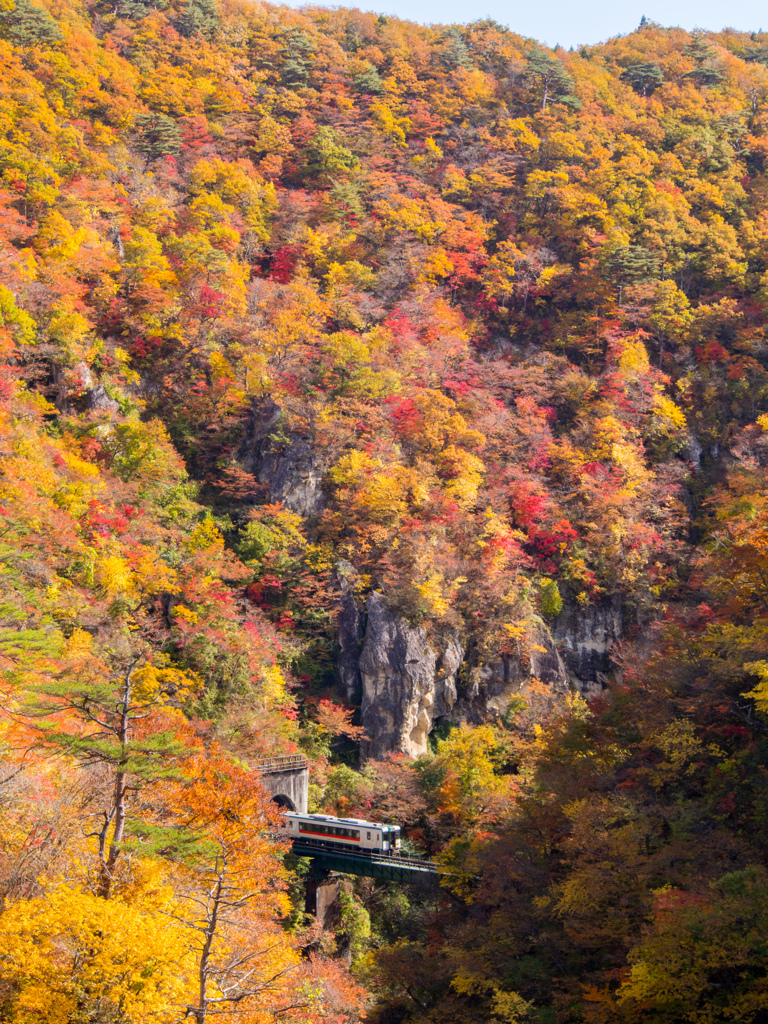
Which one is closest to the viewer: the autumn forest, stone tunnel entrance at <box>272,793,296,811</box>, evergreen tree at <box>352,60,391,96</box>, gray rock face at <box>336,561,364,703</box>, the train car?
the autumn forest

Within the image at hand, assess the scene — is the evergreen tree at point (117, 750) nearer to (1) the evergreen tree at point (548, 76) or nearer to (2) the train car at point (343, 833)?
(2) the train car at point (343, 833)

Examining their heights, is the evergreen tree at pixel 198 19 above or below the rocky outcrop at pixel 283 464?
above

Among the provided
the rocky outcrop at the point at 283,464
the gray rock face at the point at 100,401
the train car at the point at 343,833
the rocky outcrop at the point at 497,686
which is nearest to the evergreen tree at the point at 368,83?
the rocky outcrop at the point at 283,464

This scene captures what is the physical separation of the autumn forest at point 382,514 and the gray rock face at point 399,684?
0.15m

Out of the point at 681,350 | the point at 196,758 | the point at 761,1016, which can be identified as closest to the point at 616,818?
the point at 761,1016

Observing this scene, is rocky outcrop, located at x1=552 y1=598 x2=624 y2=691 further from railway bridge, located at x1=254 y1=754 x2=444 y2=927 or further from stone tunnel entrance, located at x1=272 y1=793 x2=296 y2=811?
stone tunnel entrance, located at x1=272 y1=793 x2=296 y2=811

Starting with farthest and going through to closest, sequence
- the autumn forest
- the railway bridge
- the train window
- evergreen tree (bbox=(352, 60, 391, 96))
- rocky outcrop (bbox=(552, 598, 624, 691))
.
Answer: evergreen tree (bbox=(352, 60, 391, 96)), rocky outcrop (bbox=(552, 598, 624, 691)), the train window, the railway bridge, the autumn forest

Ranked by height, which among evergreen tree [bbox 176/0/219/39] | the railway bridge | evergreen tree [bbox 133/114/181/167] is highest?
evergreen tree [bbox 176/0/219/39]

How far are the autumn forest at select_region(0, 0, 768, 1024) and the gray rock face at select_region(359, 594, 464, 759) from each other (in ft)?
0.48

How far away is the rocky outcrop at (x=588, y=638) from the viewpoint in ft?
118

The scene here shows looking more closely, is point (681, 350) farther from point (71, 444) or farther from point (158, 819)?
point (158, 819)

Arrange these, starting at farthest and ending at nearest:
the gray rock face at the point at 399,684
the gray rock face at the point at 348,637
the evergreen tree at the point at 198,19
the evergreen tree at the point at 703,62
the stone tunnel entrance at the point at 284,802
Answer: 1. the evergreen tree at the point at 198,19
2. the evergreen tree at the point at 703,62
3. the gray rock face at the point at 348,637
4. the gray rock face at the point at 399,684
5. the stone tunnel entrance at the point at 284,802

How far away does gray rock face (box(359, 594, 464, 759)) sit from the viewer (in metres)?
30.9

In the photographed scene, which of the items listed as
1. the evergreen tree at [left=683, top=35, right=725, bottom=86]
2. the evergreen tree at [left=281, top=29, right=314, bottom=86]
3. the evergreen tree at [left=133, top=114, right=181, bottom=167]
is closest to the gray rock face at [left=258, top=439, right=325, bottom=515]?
the evergreen tree at [left=133, top=114, right=181, bottom=167]
